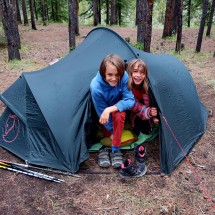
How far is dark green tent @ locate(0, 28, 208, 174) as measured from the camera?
3.62 metres

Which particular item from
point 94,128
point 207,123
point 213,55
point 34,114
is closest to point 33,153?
point 34,114

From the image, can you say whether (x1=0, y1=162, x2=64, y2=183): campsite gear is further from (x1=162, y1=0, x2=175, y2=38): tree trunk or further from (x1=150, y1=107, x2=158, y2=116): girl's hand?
(x1=162, y1=0, x2=175, y2=38): tree trunk

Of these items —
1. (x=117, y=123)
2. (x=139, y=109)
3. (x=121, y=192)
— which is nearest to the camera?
(x=121, y=192)

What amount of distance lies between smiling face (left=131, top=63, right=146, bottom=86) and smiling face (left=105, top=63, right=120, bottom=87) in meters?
0.32

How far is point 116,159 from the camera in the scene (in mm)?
3674

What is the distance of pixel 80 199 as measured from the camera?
3154 millimetres

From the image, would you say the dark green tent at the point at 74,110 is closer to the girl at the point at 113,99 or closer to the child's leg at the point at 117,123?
the girl at the point at 113,99

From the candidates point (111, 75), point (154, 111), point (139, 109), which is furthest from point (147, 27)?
point (111, 75)

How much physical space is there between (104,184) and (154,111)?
1239mm

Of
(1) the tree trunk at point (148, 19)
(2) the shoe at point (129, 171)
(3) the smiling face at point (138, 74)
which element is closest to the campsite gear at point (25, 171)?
(2) the shoe at point (129, 171)

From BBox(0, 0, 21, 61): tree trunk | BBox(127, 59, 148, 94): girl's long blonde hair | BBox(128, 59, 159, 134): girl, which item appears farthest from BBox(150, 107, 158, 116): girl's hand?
BBox(0, 0, 21, 61): tree trunk

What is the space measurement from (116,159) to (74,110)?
923 millimetres

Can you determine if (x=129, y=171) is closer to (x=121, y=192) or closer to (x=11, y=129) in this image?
(x=121, y=192)

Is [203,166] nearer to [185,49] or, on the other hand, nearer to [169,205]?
[169,205]
